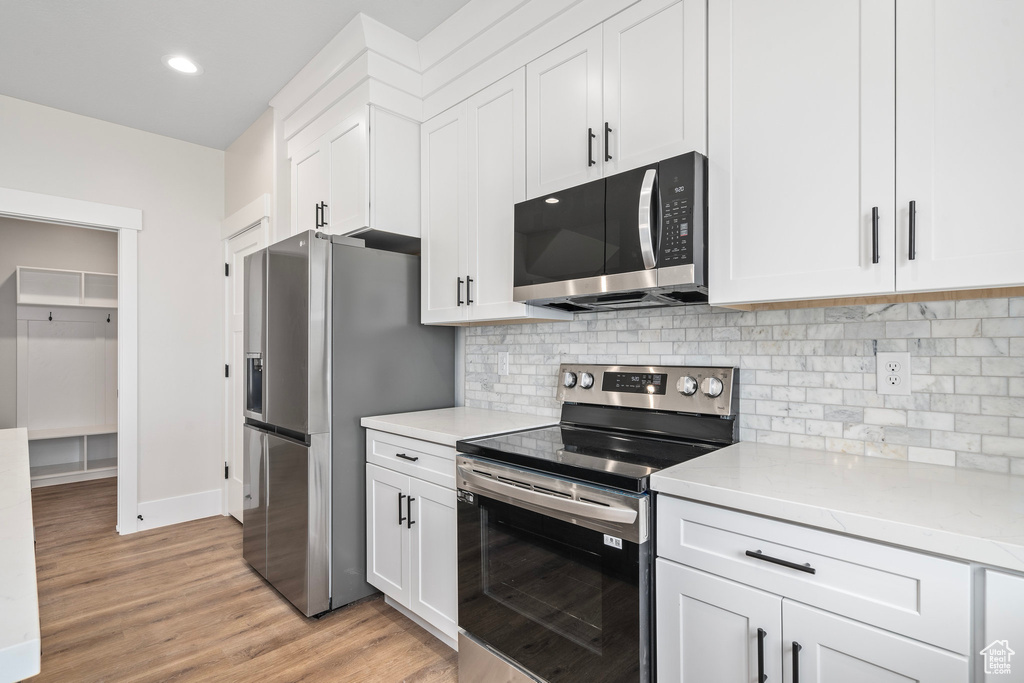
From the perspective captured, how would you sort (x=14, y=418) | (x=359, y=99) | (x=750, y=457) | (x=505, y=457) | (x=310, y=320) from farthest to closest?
→ (x=14, y=418), (x=359, y=99), (x=310, y=320), (x=505, y=457), (x=750, y=457)

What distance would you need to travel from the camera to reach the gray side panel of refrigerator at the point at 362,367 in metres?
2.40

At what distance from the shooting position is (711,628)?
1.21 m

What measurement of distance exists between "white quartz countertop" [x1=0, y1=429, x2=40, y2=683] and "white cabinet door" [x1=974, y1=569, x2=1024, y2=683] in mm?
1402

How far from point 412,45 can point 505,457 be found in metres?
2.17

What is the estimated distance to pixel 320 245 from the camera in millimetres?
2354

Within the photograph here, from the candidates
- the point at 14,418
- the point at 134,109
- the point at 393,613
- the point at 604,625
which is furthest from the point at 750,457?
the point at 14,418

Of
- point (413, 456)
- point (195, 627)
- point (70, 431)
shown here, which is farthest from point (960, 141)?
point (70, 431)

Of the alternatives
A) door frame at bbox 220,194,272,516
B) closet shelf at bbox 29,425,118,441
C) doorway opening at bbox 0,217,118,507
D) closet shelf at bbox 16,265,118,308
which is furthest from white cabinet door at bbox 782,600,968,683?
closet shelf at bbox 16,265,118,308

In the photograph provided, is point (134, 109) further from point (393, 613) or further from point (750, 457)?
point (750, 457)

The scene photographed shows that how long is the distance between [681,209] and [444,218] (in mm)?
1305

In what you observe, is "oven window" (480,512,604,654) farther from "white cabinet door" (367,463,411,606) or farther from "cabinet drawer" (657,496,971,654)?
"white cabinet door" (367,463,411,606)

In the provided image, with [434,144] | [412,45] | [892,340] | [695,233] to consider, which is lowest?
[892,340]

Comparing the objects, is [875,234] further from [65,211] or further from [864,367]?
[65,211]

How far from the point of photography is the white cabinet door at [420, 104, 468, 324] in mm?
2395
